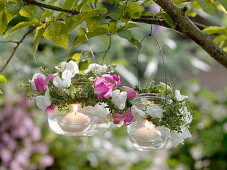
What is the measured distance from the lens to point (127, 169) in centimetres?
312

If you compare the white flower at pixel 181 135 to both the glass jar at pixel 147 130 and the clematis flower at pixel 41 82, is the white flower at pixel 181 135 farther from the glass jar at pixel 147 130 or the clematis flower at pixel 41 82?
the clematis flower at pixel 41 82

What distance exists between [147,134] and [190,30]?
A: 0.71ft

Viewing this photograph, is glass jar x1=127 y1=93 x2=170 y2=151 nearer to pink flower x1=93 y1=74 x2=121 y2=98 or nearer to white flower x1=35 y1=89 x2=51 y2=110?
pink flower x1=93 y1=74 x2=121 y2=98

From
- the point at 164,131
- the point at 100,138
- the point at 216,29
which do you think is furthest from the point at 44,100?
the point at 100,138

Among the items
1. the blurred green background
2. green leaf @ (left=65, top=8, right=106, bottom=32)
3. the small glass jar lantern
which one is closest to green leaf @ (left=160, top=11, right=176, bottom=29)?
green leaf @ (left=65, top=8, right=106, bottom=32)

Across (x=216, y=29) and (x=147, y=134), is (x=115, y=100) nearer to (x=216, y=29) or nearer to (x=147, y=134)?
(x=147, y=134)

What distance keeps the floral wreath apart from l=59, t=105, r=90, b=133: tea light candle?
0.02 meters

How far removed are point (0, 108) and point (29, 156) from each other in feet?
1.08

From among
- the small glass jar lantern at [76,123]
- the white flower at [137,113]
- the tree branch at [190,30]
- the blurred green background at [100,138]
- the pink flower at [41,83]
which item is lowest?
the blurred green background at [100,138]

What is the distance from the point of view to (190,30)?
1.06m

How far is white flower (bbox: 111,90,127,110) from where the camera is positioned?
99 centimetres

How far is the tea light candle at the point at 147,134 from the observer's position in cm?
102

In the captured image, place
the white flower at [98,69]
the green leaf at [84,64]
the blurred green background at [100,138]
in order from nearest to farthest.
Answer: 1. the white flower at [98,69]
2. the green leaf at [84,64]
3. the blurred green background at [100,138]

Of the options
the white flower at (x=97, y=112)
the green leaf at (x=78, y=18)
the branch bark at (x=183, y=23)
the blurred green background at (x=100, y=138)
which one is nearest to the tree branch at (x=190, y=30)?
the branch bark at (x=183, y=23)
